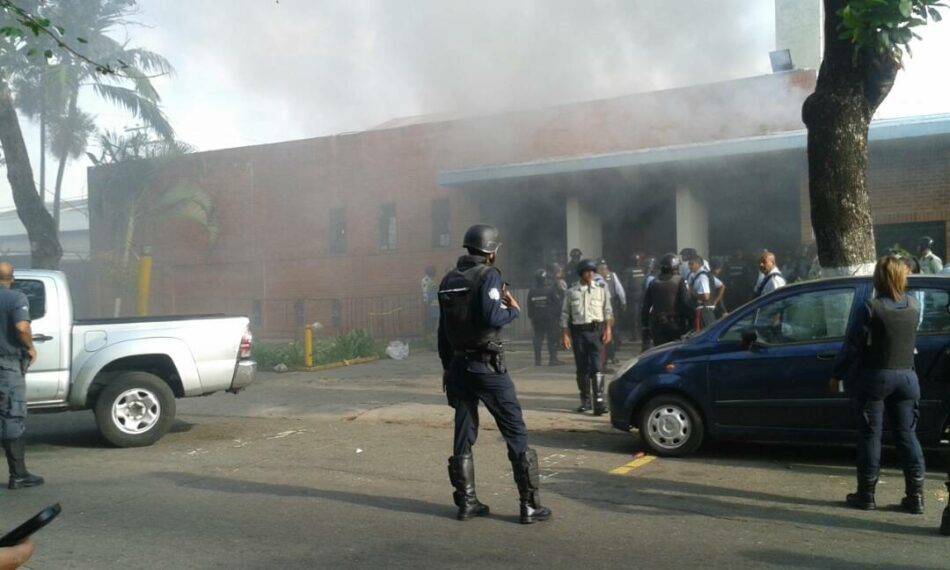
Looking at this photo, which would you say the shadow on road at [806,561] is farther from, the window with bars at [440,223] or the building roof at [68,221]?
the building roof at [68,221]

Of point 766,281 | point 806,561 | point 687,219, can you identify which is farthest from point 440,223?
point 806,561

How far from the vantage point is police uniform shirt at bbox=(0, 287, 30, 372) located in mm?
6883

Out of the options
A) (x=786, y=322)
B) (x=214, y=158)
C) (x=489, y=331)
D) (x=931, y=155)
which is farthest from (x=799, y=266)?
(x=214, y=158)

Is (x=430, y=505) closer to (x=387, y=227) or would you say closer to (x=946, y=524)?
(x=946, y=524)

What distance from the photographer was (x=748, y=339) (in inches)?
282

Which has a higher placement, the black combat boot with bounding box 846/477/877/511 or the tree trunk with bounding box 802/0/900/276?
the tree trunk with bounding box 802/0/900/276

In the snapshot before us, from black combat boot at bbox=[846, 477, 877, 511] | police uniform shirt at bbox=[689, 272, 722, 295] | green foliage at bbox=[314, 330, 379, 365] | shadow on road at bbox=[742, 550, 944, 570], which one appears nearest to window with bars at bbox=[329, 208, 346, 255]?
green foliage at bbox=[314, 330, 379, 365]

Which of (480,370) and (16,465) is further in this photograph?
(16,465)

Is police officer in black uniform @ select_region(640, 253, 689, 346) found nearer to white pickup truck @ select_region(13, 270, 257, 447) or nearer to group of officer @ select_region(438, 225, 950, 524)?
group of officer @ select_region(438, 225, 950, 524)

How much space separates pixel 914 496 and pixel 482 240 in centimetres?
308

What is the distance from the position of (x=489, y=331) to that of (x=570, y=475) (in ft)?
6.39

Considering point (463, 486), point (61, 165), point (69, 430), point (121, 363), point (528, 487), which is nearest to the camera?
point (528, 487)

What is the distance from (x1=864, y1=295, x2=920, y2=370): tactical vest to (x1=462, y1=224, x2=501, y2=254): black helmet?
7.81 feet

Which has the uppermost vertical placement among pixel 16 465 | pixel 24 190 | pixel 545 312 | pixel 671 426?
pixel 24 190
